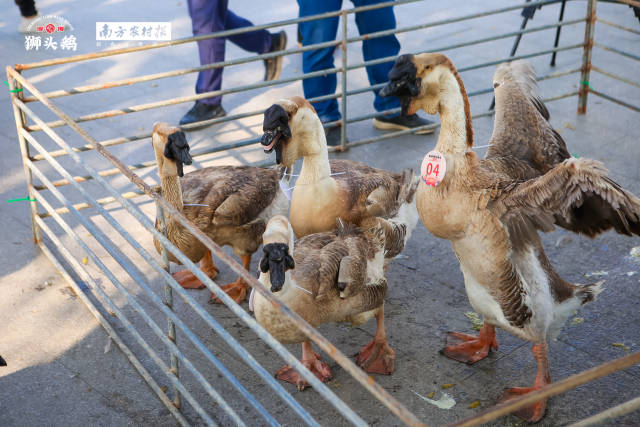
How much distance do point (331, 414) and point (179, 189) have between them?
6.10ft

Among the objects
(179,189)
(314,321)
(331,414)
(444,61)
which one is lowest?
(331,414)

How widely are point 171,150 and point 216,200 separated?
1.84 ft

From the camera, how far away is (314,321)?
13.4 ft

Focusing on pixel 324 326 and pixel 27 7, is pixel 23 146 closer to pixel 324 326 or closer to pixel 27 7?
pixel 324 326

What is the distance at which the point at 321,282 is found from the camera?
4121 mm

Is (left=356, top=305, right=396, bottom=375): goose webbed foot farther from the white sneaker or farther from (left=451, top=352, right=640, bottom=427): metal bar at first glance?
the white sneaker

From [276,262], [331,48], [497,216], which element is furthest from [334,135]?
[276,262]

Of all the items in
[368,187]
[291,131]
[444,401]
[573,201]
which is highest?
[291,131]

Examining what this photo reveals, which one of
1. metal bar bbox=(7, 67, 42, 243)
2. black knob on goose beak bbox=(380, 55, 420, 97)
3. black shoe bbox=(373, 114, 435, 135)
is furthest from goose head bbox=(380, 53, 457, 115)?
black shoe bbox=(373, 114, 435, 135)

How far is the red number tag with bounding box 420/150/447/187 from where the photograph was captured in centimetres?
398

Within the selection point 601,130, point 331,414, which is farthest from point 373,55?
point 331,414

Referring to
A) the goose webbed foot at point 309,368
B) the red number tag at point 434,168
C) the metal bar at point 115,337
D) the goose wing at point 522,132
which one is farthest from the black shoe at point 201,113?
the red number tag at point 434,168

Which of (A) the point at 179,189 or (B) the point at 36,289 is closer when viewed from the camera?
(A) the point at 179,189

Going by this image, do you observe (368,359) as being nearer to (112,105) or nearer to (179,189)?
(179,189)
